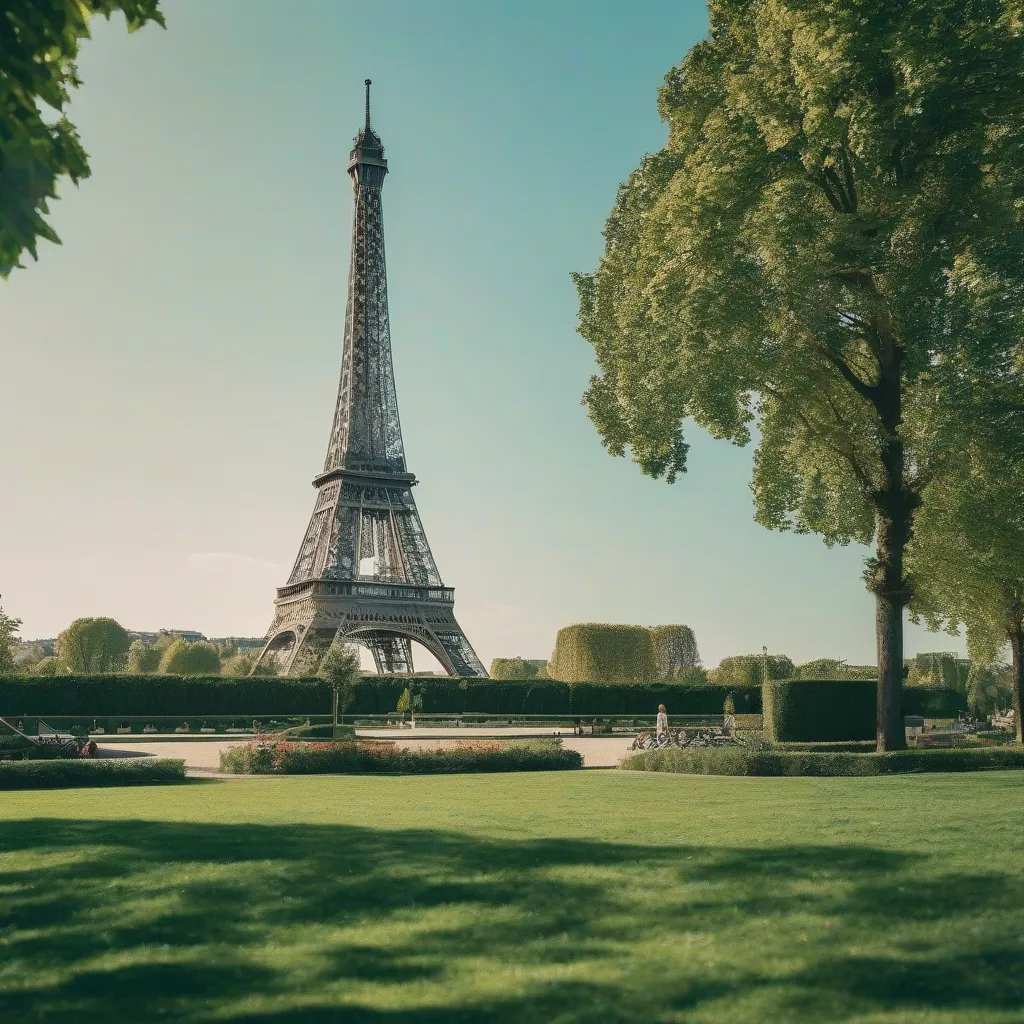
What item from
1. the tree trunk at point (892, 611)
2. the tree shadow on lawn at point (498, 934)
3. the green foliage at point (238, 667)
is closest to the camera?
the tree shadow on lawn at point (498, 934)

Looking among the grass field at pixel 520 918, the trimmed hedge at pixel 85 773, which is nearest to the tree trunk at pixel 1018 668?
the grass field at pixel 520 918

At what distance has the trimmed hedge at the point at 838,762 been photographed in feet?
71.8

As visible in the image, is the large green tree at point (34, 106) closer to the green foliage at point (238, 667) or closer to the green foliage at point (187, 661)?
the green foliage at point (187, 661)

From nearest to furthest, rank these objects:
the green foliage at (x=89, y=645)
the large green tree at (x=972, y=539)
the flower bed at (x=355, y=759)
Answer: the large green tree at (x=972, y=539) < the flower bed at (x=355, y=759) < the green foliage at (x=89, y=645)

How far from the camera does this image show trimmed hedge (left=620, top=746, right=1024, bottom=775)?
21.9 meters

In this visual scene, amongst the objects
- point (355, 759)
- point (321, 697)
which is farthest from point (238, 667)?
point (355, 759)

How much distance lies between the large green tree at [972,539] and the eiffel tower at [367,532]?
38.8 metres

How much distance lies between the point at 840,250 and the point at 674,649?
8062 cm

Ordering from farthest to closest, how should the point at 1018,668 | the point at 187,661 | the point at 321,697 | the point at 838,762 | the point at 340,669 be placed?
the point at 187,661, the point at 321,697, the point at 340,669, the point at 1018,668, the point at 838,762

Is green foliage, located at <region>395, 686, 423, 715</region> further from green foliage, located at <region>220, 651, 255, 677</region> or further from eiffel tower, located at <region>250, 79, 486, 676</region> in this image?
green foliage, located at <region>220, 651, 255, 677</region>

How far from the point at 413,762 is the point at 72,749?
31.8 ft

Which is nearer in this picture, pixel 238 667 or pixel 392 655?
pixel 392 655

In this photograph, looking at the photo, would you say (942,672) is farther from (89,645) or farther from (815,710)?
(89,645)

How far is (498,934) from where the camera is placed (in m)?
6.93
